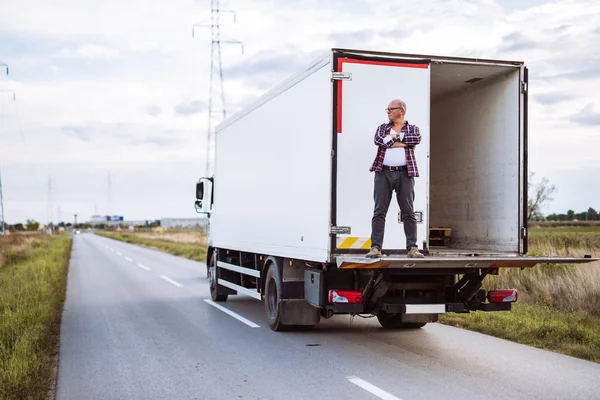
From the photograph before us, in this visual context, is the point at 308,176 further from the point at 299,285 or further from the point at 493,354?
the point at 493,354

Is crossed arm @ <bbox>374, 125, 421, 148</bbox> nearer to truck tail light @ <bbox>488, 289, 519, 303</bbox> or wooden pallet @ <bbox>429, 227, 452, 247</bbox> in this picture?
truck tail light @ <bbox>488, 289, 519, 303</bbox>

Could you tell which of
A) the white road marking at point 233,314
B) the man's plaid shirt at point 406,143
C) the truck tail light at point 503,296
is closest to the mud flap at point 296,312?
the white road marking at point 233,314

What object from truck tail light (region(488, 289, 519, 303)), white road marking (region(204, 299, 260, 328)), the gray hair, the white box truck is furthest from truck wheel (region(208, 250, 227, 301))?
the gray hair

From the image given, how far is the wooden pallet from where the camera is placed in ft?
34.4

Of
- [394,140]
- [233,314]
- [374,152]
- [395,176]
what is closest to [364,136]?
[374,152]

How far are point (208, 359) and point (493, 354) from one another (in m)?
3.47

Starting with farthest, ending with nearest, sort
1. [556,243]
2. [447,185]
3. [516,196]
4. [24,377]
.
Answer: [556,243], [447,185], [516,196], [24,377]

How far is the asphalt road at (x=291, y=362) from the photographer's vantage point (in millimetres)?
6523

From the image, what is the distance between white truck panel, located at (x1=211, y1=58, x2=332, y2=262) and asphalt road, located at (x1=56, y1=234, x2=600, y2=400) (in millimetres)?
1319

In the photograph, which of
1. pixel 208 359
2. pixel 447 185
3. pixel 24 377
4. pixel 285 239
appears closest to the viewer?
pixel 24 377

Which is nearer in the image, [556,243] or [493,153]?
[493,153]

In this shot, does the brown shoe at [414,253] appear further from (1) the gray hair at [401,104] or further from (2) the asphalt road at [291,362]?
(1) the gray hair at [401,104]

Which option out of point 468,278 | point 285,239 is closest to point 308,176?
point 285,239

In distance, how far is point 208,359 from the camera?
8203mm
